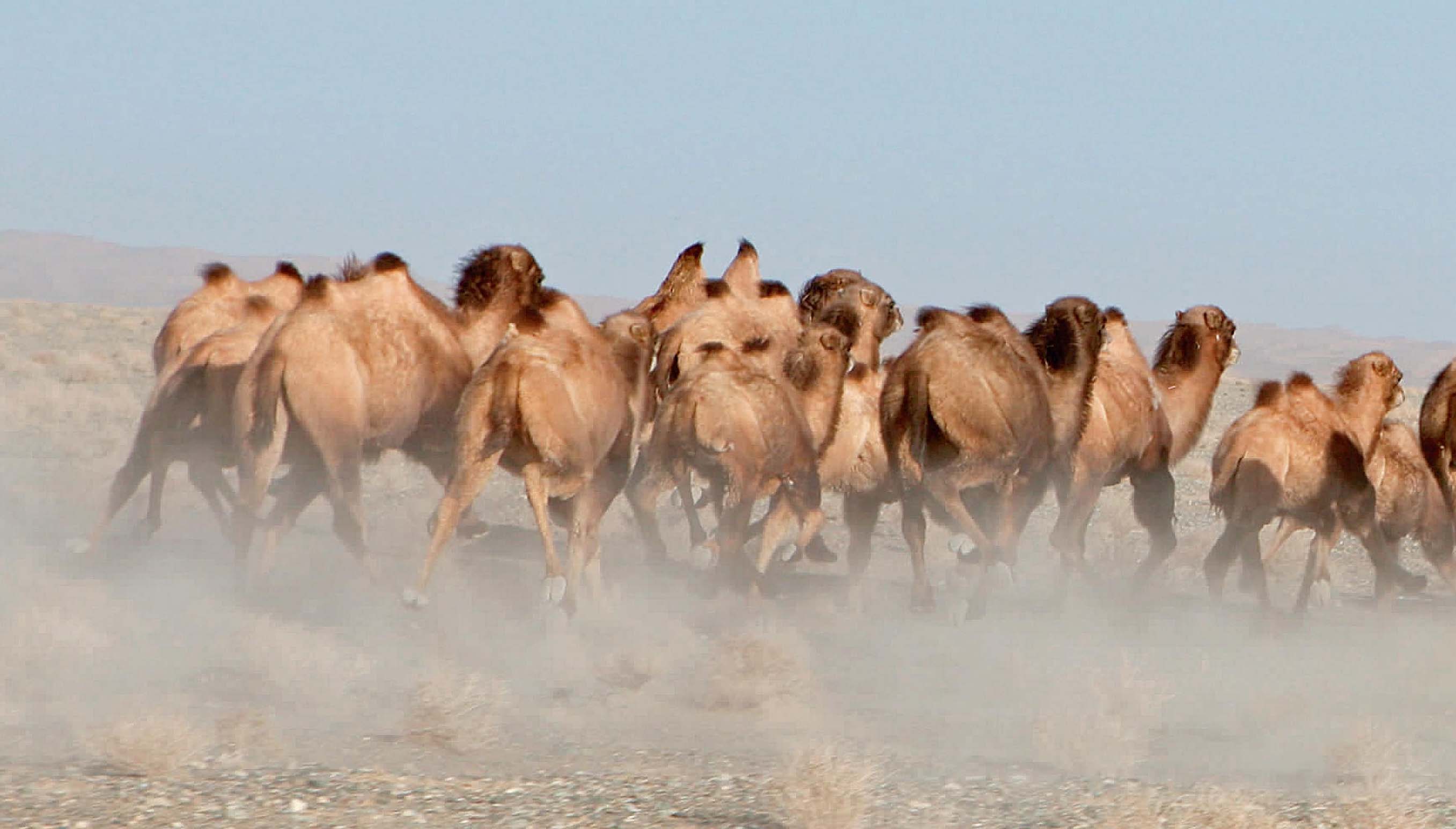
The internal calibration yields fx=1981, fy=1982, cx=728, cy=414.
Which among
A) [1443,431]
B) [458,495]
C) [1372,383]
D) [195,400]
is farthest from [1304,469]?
[195,400]

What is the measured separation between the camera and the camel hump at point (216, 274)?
545 inches

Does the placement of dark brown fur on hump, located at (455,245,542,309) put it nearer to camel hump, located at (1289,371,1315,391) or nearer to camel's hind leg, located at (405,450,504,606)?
camel's hind leg, located at (405,450,504,606)

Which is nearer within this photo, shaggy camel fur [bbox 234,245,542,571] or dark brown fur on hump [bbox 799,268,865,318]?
shaggy camel fur [bbox 234,245,542,571]

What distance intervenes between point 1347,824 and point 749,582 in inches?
231

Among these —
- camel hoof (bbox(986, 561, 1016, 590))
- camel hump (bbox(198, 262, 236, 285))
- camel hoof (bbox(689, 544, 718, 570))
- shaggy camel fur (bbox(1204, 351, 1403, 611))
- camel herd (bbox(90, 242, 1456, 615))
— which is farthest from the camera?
camel hump (bbox(198, 262, 236, 285))

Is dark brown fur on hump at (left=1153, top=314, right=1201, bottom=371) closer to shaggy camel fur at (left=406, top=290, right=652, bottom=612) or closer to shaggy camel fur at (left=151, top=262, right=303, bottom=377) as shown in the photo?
shaggy camel fur at (left=406, top=290, right=652, bottom=612)

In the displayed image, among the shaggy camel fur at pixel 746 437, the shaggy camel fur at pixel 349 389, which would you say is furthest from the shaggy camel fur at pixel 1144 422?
the shaggy camel fur at pixel 349 389

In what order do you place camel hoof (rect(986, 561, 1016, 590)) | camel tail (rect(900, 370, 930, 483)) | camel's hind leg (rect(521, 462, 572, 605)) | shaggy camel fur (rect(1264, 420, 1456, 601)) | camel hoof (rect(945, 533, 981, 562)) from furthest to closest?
shaggy camel fur (rect(1264, 420, 1456, 601)) < camel hoof (rect(945, 533, 981, 562)) < camel hoof (rect(986, 561, 1016, 590)) < camel tail (rect(900, 370, 930, 483)) < camel's hind leg (rect(521, 462, 572, 605))

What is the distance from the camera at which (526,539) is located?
14891 millimetres

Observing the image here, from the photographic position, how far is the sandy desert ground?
6.99 m

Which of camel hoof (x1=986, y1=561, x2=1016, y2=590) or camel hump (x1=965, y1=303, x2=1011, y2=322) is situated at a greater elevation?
camel hump (x1=965, y1=303, x2=1011, y2=322)

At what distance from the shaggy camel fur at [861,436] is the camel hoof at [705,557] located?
93cm

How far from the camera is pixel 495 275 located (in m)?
12.8

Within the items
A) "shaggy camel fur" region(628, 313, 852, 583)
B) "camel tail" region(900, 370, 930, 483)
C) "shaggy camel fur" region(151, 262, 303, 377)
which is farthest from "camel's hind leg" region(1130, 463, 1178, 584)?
"shaggy camel fur" region(151, 262, 303, 377)
